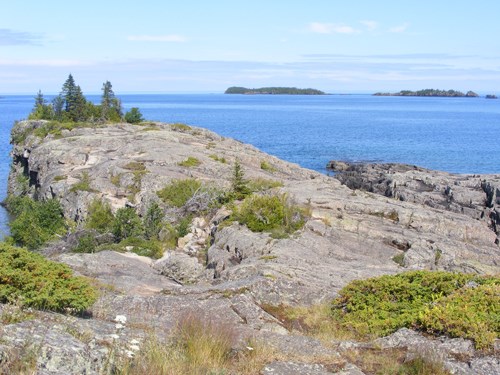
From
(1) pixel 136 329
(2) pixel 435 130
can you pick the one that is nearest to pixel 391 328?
(1) pixel 136 329

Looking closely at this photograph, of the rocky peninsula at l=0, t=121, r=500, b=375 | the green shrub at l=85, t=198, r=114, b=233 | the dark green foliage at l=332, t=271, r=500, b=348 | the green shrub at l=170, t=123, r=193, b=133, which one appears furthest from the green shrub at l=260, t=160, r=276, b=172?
the dark green foliage at l=332, t=271, r=500, b=348

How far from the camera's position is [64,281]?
1094 centimetres

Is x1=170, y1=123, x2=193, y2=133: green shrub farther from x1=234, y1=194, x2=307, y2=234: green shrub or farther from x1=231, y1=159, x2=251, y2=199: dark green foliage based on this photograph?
x1=234, y1=194, x2=307, y2=234: green shrub

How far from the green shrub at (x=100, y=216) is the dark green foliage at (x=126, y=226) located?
1.17 meters

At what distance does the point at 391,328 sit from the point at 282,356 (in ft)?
11.8

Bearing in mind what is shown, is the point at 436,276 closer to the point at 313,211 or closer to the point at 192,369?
the point at 192,369

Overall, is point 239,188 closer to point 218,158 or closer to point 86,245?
point 86,245

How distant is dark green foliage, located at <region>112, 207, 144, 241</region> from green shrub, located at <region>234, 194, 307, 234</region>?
5.55 m

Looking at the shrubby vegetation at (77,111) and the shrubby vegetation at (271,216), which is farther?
the shrubby vegetation at (77,111)

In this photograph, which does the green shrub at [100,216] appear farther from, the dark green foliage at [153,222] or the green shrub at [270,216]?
the green shrub at [270,216]

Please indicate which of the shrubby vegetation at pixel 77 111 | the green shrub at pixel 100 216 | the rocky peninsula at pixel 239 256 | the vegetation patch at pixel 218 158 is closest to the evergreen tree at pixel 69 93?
the shrubby vegetation at pixel 77 111

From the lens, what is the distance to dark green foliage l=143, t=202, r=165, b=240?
89.7ft

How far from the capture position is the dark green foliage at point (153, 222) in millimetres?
27344

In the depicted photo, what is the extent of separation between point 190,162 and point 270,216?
17388 millimetres
